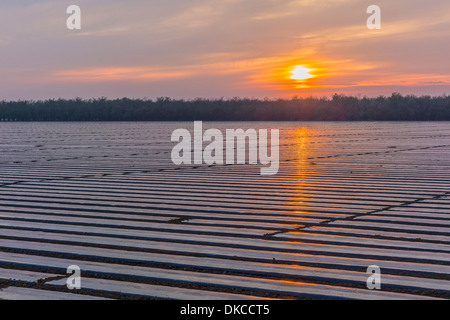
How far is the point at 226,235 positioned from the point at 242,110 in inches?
1836

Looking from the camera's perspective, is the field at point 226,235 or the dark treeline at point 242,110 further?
the dark treeline at point 242,110

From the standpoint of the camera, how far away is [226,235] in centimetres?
461

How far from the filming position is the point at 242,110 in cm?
5106

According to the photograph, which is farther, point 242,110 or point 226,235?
point 242,110

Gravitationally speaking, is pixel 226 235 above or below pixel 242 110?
below

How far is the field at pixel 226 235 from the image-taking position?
A: 3457 mm

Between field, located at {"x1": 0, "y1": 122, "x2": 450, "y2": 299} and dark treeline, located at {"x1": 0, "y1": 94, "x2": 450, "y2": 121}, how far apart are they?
4147 centimetres

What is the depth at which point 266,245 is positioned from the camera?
14.1 feet

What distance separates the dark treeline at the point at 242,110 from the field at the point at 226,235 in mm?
41474

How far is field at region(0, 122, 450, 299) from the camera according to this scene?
346 centimetres

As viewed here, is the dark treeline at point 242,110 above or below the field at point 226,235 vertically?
above

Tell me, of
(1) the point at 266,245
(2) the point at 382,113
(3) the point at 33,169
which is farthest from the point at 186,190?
(2) the point at 382,113

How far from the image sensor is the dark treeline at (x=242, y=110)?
4934 cm
